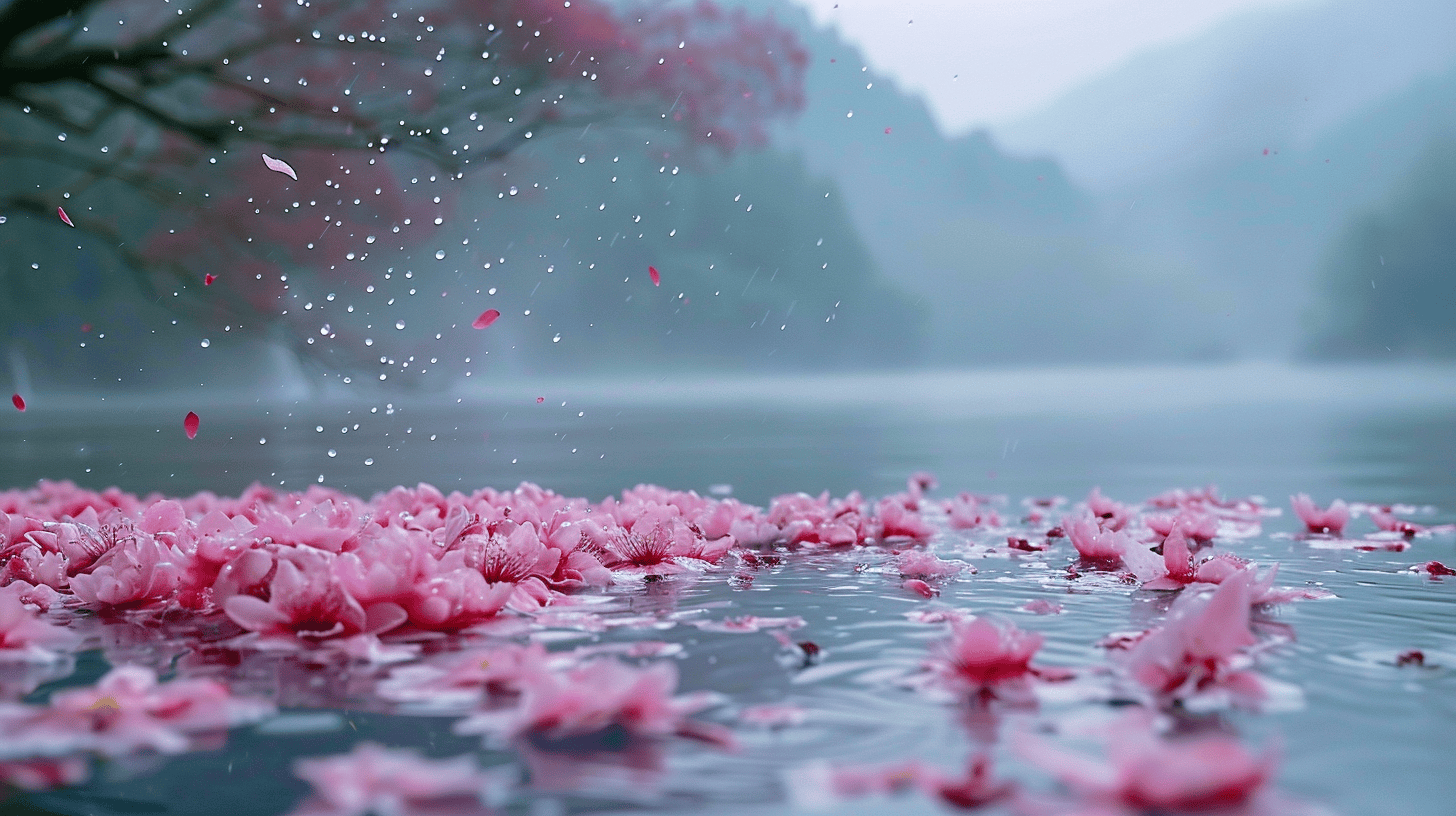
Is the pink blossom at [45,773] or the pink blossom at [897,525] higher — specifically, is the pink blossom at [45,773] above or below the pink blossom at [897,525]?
below

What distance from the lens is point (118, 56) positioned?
630cm

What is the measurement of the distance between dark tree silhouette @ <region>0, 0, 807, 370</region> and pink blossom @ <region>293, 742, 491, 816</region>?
6362mm

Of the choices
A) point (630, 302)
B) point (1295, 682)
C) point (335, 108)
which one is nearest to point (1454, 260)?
point (630, 302)

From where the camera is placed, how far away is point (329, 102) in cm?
758

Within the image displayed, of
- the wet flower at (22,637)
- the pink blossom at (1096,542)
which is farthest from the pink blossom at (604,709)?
the pink blossom at (1096,542)

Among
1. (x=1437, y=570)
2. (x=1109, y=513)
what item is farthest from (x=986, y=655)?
(x=1109, y=513)

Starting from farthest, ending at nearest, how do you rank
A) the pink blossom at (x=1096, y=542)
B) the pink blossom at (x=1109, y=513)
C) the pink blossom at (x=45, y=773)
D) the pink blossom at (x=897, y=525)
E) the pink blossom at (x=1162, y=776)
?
the pink blossom at (x=897, y=525), the pink blossom at (x=1109, y=513), the pink blossom at (x=1096, y=542), the pink blossom at (x=45, y=773), the pink blossom at (x=1162, y=776)

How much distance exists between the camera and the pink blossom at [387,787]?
2.92 feet

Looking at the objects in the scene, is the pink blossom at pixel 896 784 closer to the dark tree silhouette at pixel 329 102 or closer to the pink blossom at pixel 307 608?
the pink blossom at pixel 307 608

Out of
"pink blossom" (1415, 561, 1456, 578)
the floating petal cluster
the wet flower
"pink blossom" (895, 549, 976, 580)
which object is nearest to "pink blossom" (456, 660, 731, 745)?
the floating petal cluster

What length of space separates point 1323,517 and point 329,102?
700cm

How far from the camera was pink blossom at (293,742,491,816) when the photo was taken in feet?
2.92

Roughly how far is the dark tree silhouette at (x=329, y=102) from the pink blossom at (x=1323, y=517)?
Result: 6077 mm

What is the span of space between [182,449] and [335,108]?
181 inches
